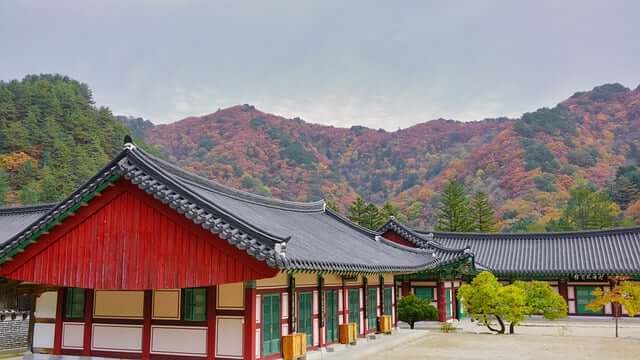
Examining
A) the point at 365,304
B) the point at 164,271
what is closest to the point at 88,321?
the point at 164,271

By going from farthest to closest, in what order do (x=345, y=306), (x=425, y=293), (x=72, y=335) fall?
(x=425, y=293)
(x=345, y=306)
(x=72, y=335)

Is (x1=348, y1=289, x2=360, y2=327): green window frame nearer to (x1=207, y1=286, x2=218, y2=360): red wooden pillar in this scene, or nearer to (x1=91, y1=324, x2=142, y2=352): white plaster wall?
(x1=207, y1=286, x2=218, y2=360): red wooden pillar

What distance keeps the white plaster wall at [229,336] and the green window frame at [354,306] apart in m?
7.27

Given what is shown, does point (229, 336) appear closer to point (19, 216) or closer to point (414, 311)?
point (414, 311)

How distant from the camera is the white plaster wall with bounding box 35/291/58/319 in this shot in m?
16.9

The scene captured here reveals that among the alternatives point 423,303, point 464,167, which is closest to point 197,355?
point 423,303

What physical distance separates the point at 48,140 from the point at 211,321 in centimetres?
7021

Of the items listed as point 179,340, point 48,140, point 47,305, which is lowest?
point 179,340

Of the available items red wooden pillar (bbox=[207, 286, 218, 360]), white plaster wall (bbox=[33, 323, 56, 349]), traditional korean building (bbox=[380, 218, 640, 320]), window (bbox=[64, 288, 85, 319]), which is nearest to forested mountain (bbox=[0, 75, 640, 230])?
traditional korean building (bbox=[380, 218, 640, 320])

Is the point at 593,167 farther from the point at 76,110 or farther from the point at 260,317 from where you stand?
the point at 260,317

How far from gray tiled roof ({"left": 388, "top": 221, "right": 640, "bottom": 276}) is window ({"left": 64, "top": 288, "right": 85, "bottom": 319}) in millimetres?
21221

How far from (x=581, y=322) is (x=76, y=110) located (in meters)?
77.0

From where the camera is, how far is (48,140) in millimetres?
76812

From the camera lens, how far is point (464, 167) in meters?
106
